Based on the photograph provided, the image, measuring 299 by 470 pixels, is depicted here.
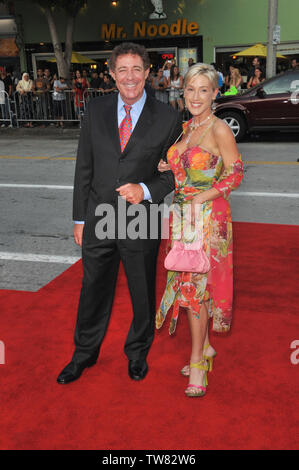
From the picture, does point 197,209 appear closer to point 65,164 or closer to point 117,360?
point 117,360

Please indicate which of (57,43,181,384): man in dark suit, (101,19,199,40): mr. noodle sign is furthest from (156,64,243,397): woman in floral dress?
(101,19,199,40): mr. noodle sign

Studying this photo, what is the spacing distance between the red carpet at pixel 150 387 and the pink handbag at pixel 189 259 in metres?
0.81

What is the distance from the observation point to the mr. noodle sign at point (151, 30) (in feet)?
72.9

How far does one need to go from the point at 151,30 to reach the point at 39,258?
19.7 m

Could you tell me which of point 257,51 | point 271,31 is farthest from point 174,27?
point 271,31

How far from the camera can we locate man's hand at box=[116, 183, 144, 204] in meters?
2.71

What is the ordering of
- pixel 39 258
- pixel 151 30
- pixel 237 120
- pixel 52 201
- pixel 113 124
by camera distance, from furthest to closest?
pixel 151 30
pixel 237 120
pixel 52 201
pixel 39 258
pixel 113 124

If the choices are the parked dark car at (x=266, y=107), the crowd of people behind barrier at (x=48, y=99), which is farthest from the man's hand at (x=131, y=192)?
the crowd of people behind barrier at (x=48, y=99)

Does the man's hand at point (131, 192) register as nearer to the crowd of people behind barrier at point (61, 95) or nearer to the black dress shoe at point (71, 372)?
the black dress shoe at point (71, 372)

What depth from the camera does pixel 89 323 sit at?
3.19 metres

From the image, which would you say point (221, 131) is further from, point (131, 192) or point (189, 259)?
point (189, 259)

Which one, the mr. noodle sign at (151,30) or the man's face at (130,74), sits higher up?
the mr. noodle sign at (151,30)

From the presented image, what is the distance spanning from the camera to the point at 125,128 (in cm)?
286
